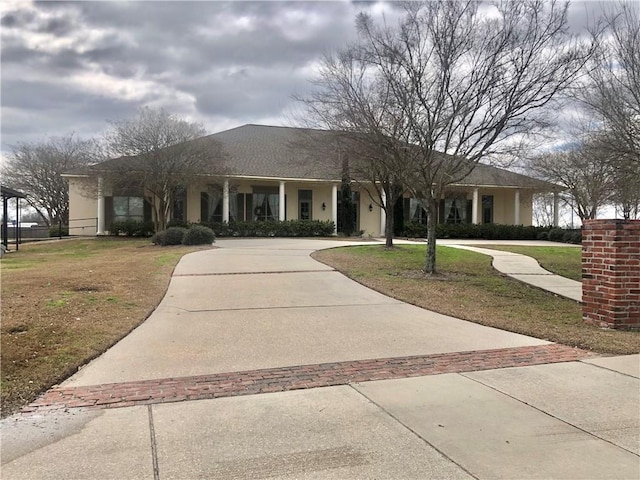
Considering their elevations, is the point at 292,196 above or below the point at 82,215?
above

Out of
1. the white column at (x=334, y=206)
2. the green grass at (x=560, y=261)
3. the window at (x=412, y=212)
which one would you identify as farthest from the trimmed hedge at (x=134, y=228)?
the green grass at (x=560, y=261)

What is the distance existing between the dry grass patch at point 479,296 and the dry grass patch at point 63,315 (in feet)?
15.4

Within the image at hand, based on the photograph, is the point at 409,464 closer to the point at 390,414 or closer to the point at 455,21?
the point at 390,414

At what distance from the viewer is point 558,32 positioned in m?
10.8

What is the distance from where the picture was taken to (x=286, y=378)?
4852mm

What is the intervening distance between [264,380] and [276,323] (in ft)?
7.72

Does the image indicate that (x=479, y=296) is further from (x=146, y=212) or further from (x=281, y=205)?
(x=146, y=212)

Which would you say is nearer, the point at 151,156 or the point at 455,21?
the point at 455,21

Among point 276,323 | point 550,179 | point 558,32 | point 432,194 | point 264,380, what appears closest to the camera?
point 264,380

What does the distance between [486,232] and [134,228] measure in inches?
806

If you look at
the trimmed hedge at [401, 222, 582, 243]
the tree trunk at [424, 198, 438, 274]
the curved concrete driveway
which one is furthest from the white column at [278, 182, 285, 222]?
the curved concrete driveway

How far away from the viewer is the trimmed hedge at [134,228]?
1037 inches

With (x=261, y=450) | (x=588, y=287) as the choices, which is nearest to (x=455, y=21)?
(x=588, y=287)

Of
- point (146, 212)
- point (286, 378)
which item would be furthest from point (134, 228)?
point (286, 378)
